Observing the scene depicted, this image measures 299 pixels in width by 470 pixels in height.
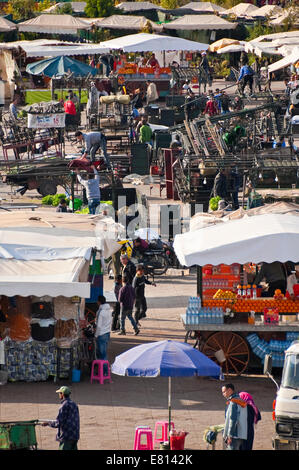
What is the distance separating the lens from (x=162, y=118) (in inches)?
1508

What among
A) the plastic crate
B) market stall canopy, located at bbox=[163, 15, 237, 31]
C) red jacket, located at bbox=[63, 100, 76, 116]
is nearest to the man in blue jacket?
→ red jacket, located at bbox=[63, 100, 76, 116]

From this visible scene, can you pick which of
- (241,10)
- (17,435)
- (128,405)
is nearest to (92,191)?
(128,405)

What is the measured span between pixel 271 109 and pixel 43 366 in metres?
21.0

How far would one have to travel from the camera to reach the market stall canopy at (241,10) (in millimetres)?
65938

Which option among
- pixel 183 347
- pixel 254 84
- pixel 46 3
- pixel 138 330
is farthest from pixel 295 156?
pixel 46 3

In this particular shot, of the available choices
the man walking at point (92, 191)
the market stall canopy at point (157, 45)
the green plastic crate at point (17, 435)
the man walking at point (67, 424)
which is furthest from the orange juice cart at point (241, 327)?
the market stall canopy at point (157, 45)

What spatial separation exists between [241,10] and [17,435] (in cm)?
5841

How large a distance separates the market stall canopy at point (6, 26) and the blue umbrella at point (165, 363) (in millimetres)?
46366

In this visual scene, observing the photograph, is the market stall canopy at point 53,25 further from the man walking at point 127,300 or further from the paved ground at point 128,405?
the paved ground at point 128,405

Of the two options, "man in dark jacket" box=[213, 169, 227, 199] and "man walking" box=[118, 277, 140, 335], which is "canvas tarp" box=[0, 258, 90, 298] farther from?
"man in dark jacket" box=[213, 169, 227, 199]

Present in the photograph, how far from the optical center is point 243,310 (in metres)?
15.8

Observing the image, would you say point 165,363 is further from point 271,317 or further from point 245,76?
point 245,76

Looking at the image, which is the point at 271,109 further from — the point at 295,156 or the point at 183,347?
the point at 183,347

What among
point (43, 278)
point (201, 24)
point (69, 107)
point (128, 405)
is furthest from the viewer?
point (201, 24)
